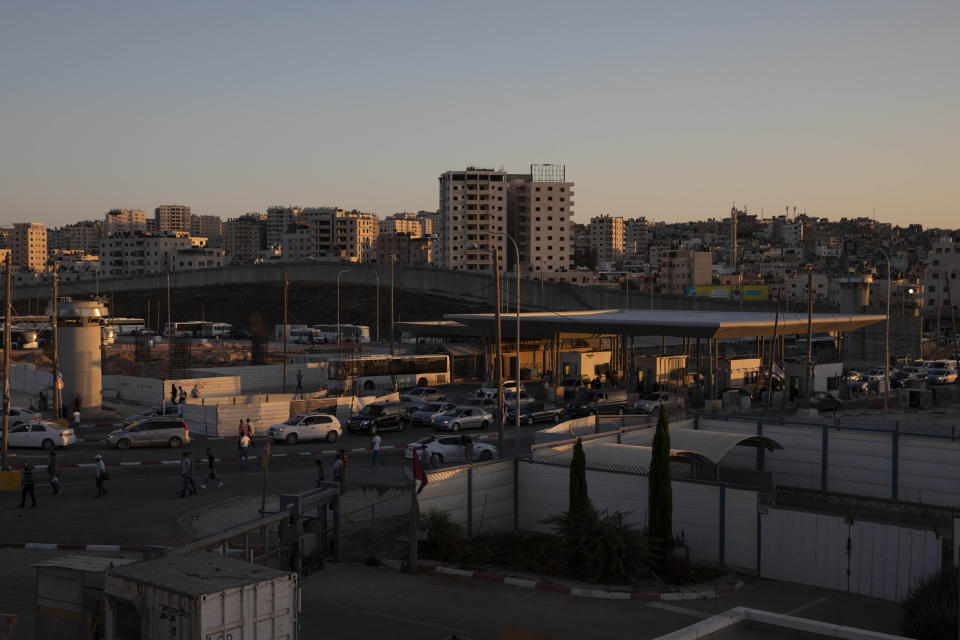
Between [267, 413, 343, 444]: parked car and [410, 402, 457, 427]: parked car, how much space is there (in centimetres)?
502

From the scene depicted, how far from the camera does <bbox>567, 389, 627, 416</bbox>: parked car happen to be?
152ft

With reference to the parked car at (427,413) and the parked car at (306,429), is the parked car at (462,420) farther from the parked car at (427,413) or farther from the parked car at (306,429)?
the parked car at (306,429)

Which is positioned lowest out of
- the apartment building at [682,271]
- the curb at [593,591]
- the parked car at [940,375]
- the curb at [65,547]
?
the curb at [65,547]

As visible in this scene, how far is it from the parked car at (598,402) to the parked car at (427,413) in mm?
5877

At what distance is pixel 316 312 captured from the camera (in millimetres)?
125875

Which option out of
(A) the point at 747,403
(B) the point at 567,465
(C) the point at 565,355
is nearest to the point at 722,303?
(C) the point at 565,355

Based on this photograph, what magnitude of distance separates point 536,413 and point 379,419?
7.36 metres

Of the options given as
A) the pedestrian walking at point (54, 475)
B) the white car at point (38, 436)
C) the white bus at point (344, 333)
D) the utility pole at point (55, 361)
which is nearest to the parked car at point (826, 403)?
the white car at point (38, 436)

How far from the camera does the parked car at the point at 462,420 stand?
4231cm

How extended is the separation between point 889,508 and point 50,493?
22939mm

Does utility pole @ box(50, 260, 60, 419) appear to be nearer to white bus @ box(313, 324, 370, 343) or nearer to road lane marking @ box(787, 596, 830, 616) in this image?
road lane marking @ box(787, 596, 830, 616)

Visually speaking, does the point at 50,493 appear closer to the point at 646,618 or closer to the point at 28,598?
the point at 28,598

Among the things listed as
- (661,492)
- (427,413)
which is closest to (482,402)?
(427,413)

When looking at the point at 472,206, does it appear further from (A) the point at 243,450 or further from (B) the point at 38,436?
(A) the point at 243,450
